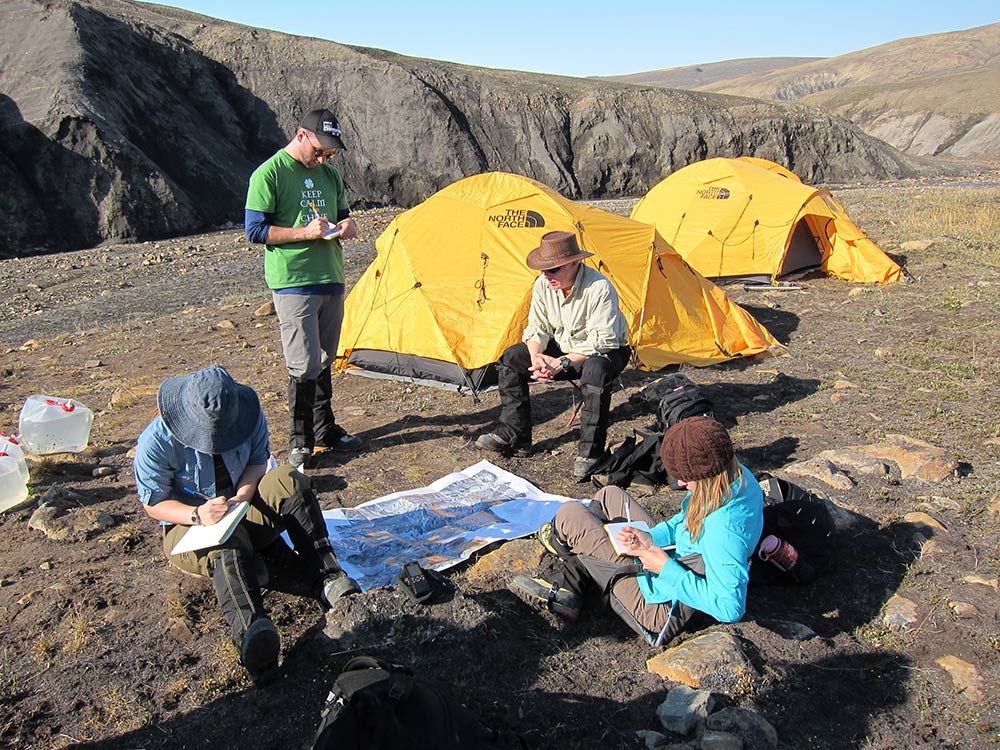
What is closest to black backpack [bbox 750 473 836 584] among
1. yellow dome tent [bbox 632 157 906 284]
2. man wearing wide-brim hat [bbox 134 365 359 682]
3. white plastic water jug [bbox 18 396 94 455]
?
man wearing wide-brim hat [bbox 134 365 359 682]

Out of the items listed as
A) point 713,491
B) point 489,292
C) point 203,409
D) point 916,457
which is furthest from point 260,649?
point 489,292

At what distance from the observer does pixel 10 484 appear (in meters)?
4.68

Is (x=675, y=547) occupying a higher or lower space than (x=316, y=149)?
lower

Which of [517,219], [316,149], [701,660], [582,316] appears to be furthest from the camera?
[517,219]

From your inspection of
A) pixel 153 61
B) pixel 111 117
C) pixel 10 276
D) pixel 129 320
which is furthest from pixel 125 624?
pixel 153 61

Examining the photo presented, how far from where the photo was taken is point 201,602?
3566 mm

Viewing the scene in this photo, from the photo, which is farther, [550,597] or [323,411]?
[323,411]

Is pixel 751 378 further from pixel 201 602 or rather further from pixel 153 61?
pixel 153 61

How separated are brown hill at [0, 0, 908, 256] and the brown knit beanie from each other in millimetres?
18420

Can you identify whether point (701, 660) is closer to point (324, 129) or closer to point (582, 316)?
point (582, 316)

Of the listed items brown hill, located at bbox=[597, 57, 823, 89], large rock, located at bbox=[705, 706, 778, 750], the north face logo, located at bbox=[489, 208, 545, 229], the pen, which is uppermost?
brown hill, located at bbox=[597, 57, 823, 89]

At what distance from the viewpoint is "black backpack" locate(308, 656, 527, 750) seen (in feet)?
7.51

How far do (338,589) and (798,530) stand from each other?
7.27 ft

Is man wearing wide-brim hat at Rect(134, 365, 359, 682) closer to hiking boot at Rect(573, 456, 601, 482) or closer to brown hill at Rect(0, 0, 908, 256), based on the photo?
hiking boot at Rect(573, 456, 601, 482)
